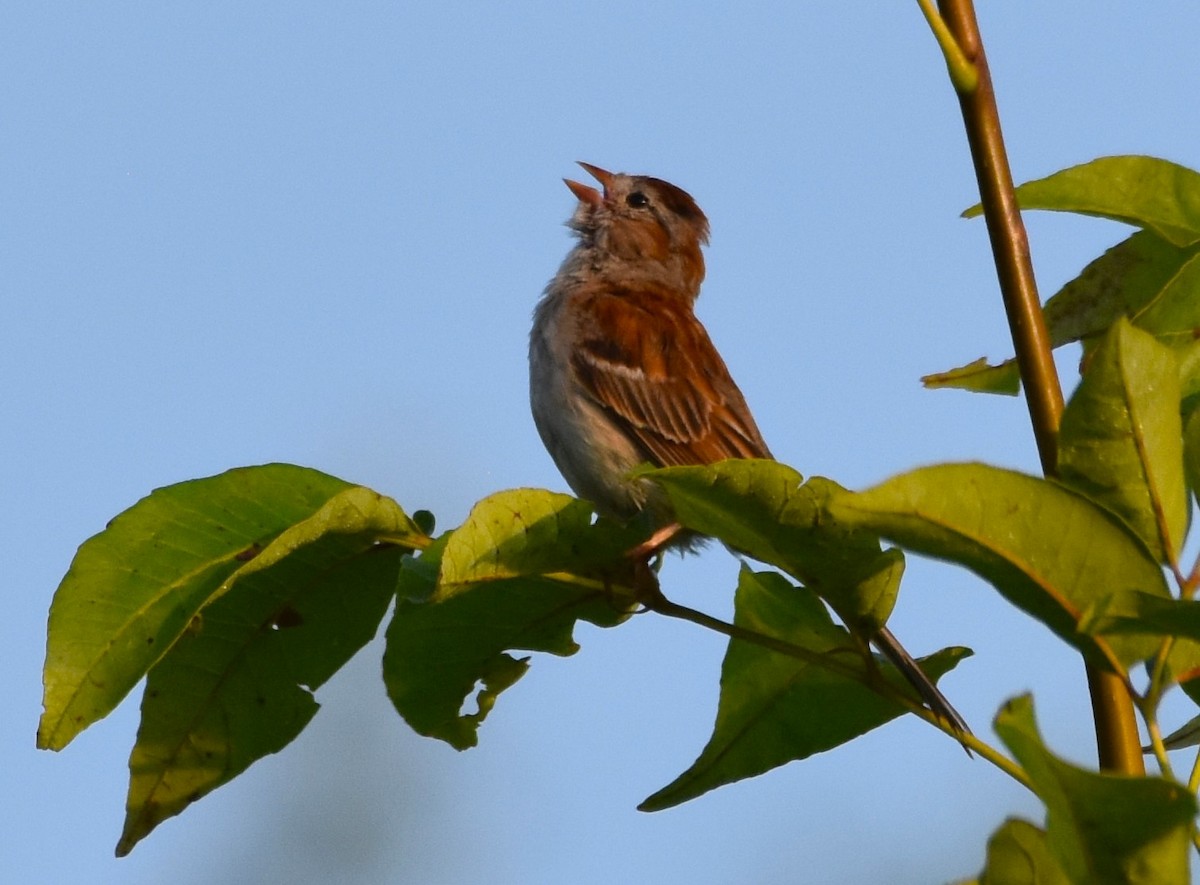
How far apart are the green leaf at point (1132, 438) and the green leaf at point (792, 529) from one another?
0.22 m

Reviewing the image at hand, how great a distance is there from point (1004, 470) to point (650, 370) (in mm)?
3395

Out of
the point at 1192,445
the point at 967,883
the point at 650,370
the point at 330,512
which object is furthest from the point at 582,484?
the point at 967,883

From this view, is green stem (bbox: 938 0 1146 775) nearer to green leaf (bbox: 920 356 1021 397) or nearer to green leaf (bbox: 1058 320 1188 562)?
green leaf (bbox: 1058 320 1188 562)

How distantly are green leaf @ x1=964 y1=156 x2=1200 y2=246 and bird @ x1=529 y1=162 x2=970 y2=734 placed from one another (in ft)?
5.67

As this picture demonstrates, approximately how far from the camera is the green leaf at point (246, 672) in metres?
2.11

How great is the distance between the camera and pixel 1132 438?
1498 millimetres

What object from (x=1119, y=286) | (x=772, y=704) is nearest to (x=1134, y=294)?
(x=1119, y=286)

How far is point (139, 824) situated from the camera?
2244mm

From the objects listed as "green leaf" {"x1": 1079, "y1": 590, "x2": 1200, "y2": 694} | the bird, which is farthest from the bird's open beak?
"green leaf" {"x1": 1079, "y1": 590, "x2": 1200, "y2": 694}

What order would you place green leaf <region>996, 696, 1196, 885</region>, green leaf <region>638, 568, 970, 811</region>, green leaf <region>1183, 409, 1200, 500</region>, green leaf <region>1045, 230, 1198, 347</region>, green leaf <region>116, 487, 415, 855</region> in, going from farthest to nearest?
green leaf <region>1045, 230, 1198, 347</region> < green leaf <region>116, 487, 415, 855</region> < green leaf <region>638, 568, 970, 811</region> < green leaf <region>1183, 409, 1200, 500</region> < green leaf <region>996, 696, 1196, 885</region>

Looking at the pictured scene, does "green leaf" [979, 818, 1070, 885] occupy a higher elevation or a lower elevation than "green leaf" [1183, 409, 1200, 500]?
lower

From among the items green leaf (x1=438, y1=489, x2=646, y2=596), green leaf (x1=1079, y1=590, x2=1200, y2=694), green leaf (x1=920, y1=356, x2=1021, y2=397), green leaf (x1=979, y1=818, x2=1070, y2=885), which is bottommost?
green leaf (x1=979, y1=818, x2=1070, y2=885)

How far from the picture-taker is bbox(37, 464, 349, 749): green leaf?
201 cm

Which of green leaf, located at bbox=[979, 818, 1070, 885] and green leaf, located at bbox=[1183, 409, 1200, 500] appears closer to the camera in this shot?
green leaf, located at bbox=[979, 818, 1070, 885]
